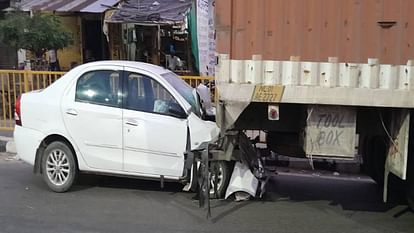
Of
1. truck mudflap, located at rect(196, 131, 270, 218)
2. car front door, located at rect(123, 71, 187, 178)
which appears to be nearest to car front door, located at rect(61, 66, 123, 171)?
car front door, located at rect(123, 71, 187, 178)

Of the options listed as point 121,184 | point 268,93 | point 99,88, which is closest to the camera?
point 268,93

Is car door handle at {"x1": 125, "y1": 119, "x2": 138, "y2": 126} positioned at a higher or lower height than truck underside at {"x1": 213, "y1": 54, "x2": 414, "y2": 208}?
lower

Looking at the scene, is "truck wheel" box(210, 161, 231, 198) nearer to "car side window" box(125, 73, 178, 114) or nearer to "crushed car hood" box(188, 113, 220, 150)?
"crushed car hood" box(188, 113, 220, 150)

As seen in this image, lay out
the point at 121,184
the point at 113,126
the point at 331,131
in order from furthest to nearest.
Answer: the point at 121,184 < the point at 113,126 < the point at 331,131

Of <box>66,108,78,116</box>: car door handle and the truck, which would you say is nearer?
the truck

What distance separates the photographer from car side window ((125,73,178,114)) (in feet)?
23.0

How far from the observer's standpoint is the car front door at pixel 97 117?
7.03 metres

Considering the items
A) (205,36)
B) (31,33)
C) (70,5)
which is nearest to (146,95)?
(205,36)

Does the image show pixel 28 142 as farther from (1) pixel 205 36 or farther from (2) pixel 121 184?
(1) pixel 205 36

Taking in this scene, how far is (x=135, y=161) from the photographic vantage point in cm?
700

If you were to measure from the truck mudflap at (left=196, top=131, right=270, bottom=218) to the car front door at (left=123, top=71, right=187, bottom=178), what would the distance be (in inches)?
19.3

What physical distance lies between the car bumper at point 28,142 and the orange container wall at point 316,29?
10.0ft

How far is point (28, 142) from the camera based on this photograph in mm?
7316

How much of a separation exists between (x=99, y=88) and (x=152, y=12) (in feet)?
22.9
